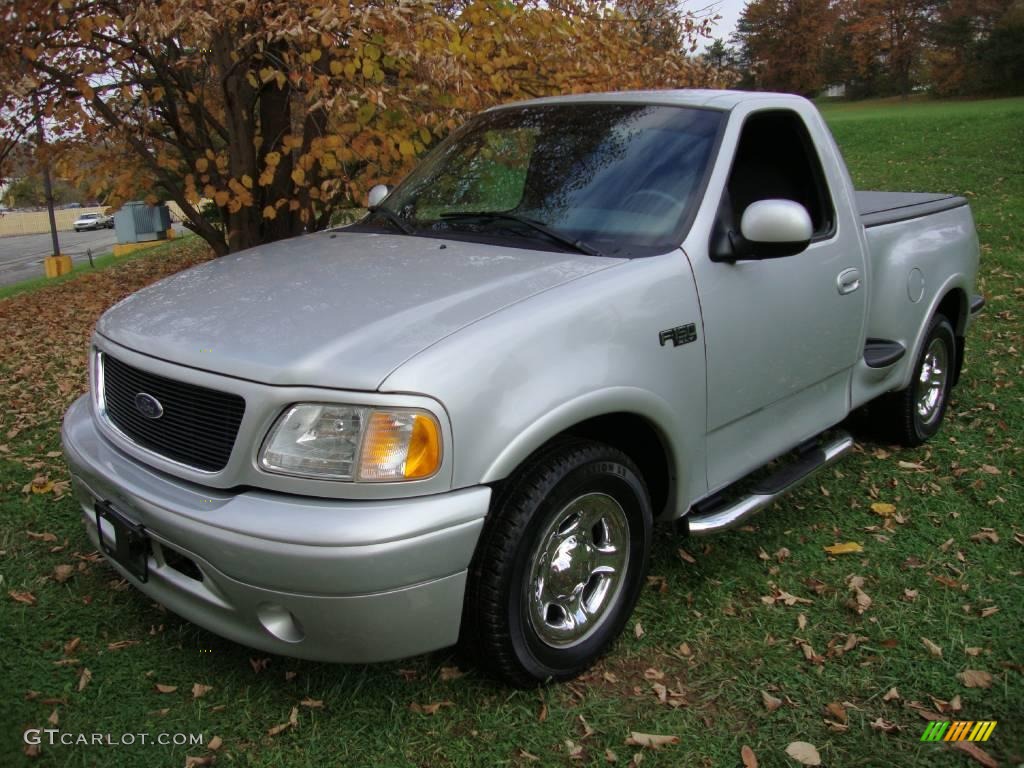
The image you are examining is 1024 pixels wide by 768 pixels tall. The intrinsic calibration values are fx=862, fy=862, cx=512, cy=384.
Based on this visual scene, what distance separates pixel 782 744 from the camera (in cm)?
269

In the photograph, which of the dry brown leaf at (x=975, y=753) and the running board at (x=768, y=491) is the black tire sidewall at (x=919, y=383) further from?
the dry brown leaf at (x=975, y=753)

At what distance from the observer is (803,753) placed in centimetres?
264

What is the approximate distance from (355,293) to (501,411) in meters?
0.70

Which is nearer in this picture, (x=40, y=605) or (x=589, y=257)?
(x=589, y=257)

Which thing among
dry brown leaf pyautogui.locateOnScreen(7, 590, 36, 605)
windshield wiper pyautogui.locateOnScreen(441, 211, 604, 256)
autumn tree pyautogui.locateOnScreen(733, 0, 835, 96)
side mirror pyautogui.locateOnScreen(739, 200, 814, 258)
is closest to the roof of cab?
side mirror pyautogui.locateOnScreen(739, 200, 814, 258)

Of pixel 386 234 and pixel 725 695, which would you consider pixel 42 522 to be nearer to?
pixel 386 234

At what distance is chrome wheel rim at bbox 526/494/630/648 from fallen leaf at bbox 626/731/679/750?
0.36m

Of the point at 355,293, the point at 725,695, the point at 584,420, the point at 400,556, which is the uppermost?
the point at 355,293

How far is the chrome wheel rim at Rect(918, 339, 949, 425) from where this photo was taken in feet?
16.3

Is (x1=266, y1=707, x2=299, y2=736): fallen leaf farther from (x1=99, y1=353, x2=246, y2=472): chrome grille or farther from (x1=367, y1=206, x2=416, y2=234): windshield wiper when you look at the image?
(x1=367, y1=206, x2=416, y2=234): windshield wiper

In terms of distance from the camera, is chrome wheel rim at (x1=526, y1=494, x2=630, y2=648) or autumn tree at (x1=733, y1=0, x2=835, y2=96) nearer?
chrome wheel rim at (x1=526, y1=494, x2=630, y2=648)

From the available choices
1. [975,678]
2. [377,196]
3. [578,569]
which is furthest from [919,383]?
[377,196]

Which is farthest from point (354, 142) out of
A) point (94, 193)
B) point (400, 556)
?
point (400, 556)

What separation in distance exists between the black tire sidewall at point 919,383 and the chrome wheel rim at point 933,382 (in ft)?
0.08
